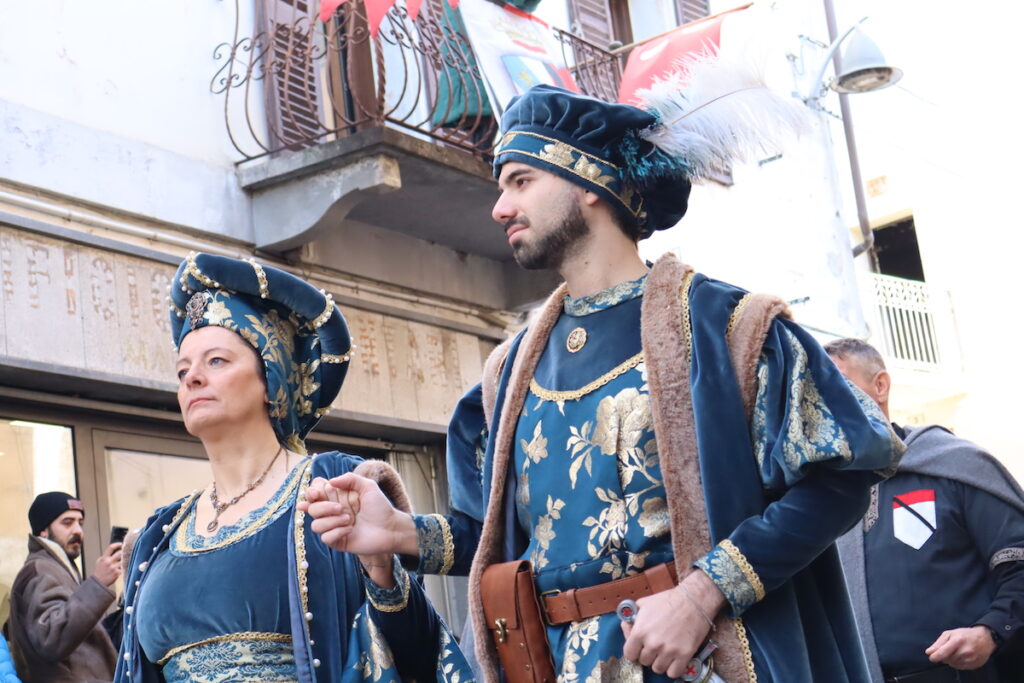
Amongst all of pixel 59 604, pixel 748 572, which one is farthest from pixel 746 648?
pixel 59 604

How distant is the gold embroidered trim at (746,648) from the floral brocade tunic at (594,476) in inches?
6.7

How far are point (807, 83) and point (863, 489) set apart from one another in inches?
467

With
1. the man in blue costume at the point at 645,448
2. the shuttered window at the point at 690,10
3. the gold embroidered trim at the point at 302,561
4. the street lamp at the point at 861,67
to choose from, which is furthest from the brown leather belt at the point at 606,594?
the shuttered window at the point at 690,10

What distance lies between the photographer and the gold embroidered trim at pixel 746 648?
10.0 feet

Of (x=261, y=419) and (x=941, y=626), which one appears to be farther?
(x=941, y=626)

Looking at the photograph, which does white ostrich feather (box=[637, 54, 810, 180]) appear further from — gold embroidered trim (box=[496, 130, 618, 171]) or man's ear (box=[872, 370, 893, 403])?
man's ear (box=[872, 370, 893, 403])

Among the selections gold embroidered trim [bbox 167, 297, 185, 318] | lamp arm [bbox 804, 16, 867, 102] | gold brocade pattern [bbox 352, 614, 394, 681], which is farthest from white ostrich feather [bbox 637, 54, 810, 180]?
lamp arm [bbox 804, 16, 867, 102]

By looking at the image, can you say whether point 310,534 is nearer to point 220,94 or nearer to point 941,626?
point 941,626

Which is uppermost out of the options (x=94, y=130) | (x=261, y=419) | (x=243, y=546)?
(x=94, y=130)

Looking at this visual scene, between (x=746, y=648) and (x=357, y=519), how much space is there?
0.84 m

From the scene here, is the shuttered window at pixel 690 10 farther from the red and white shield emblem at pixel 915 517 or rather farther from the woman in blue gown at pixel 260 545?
the woman in blue gown at pixel 260 545

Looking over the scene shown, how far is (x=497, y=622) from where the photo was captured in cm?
339

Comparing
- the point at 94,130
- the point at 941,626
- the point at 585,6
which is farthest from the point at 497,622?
the point at 585,6

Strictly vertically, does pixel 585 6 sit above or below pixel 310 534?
above
